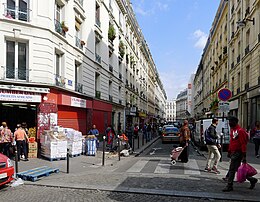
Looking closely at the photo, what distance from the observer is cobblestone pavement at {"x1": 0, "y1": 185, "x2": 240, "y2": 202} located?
20.6 ft

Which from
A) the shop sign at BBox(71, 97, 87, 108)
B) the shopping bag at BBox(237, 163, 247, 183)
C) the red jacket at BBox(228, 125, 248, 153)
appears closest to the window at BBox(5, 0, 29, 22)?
the shop sign at BBox(71, 97, 87, 108)

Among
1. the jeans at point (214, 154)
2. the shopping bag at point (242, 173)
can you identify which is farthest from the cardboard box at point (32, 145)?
the shopping bag at point (242, 173)

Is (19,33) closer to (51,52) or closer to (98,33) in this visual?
(51,52)

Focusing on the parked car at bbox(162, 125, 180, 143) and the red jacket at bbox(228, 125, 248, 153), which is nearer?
the red jacket at bbox(228, 125, 248, 153)

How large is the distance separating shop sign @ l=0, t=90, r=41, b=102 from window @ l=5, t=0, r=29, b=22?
12.4 feet

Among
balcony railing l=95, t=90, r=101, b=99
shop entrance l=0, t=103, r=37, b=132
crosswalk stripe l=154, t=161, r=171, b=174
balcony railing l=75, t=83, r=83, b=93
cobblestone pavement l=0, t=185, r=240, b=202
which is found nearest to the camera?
cobblestone pavement l=0, t=185, r=240, b=202

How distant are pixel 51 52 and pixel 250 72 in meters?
16.8

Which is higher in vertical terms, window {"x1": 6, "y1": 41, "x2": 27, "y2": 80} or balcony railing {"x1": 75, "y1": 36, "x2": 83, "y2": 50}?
balcony railing {"x1": 75, "y1": 36, "x2": 83, "y2": 50}

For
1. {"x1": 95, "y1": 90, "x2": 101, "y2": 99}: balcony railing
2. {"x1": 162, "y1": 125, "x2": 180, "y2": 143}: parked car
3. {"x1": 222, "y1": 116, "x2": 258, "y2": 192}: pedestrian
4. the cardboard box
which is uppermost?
{"x1": 95, "y1": 90, "x2": 101, "y2": 99}: balcony railing

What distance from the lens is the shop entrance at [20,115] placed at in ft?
46.9

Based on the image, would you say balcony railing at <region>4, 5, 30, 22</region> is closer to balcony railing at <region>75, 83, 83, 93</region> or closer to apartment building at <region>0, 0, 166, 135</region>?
apartment building at <region>0, 0, 166, 135</region>

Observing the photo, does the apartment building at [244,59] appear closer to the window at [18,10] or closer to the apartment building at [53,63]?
the apartment building at [53,63]

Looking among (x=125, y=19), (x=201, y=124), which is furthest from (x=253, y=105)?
(x=125, y=19)

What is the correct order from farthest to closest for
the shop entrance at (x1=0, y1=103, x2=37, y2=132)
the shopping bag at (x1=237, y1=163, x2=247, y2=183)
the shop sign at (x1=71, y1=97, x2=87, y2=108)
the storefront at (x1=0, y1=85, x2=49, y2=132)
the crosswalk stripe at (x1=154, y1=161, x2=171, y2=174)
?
the shop sign at (x1=71, y1=97, x2=87, y2=108) < the shop entrance at (x1=0, y1=103, x2=37, y2=132) < the storefront at (x1=0, y1=85, x2=49, y2=132) < the crosswalk stripe at (x1=154, y1=161, x2=171, y2=174) < the shopping bag at (x1=237, y1=163, x2=247, y2=183)
